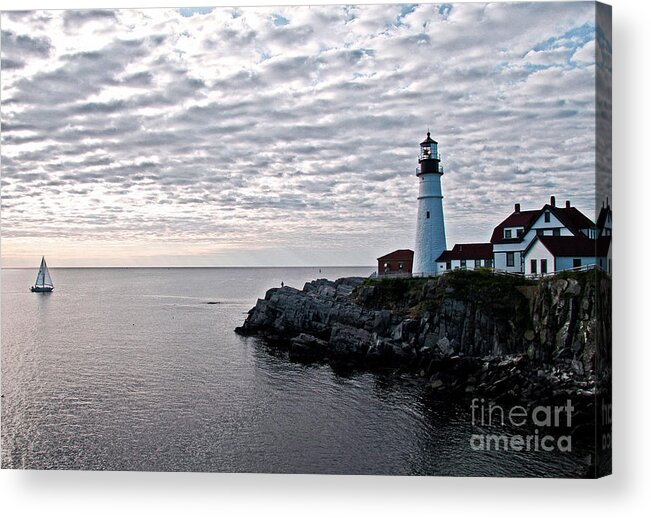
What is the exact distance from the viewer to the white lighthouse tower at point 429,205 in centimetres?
916

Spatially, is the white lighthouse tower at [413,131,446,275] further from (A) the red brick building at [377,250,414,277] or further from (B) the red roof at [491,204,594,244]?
(B) the red roof at [491,204,594,244]

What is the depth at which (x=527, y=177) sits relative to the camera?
841 centimetres

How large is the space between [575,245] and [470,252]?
1962mm

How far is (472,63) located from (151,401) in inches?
299

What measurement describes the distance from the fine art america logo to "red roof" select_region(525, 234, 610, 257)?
2106 mm

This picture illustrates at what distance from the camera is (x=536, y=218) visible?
29.2 ft

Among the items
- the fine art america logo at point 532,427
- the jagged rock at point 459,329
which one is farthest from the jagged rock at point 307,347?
the fine art america logo at point 532,427

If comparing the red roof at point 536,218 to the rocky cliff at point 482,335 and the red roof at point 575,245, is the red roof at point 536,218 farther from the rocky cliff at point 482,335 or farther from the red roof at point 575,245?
the rocky cliff at point 482,335

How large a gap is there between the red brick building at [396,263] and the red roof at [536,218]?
1.80m

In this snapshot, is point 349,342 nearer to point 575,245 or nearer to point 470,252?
point 470,252

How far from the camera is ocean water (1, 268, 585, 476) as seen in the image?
8.20m

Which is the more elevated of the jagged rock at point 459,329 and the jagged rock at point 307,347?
the jagged rock at point 459,329

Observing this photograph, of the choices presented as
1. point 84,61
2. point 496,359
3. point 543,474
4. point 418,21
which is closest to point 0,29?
point 84,61

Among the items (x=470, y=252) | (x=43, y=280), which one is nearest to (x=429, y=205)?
(x=470, y=252)
